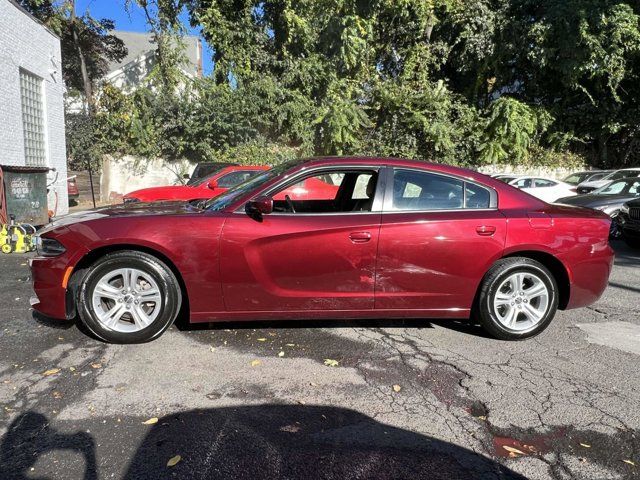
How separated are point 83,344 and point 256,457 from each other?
2.20 m

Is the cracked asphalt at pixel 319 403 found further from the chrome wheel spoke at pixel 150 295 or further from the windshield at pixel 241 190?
the windshield at pixel 241 190

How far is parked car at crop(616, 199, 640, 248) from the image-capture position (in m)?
9.11

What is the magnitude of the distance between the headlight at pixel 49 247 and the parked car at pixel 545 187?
46.4ft

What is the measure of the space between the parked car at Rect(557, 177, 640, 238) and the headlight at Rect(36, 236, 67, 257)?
10.1 metres

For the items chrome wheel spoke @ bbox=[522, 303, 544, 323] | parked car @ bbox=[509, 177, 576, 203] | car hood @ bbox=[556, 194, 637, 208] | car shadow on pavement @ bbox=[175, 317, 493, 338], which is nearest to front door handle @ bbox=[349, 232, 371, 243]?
car shadow on pavement @ bbox=[175, 317, 493, 338]

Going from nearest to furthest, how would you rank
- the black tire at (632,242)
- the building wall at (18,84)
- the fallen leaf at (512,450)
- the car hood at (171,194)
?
the fallen leaf at (512,450) < the black tire at (632,242) < the car hood at (171,194) < the building wall at (18,84)

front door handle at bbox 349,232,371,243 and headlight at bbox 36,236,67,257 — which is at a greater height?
front door handle at bbox 349,232,371,243

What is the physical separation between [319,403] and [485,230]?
209cm

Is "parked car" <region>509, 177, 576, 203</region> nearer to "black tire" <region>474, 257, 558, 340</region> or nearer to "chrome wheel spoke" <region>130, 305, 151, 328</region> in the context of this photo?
"black tire" <region>474, 257, 558, 340</region>

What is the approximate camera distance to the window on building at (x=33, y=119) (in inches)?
513

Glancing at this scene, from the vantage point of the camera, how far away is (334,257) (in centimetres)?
413

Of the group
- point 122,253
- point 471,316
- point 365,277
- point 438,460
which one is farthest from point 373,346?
point 122,253

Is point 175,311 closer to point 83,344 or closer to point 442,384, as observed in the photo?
point 83,344

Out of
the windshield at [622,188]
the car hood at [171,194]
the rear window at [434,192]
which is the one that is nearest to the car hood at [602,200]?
the windshield at [622,188]
